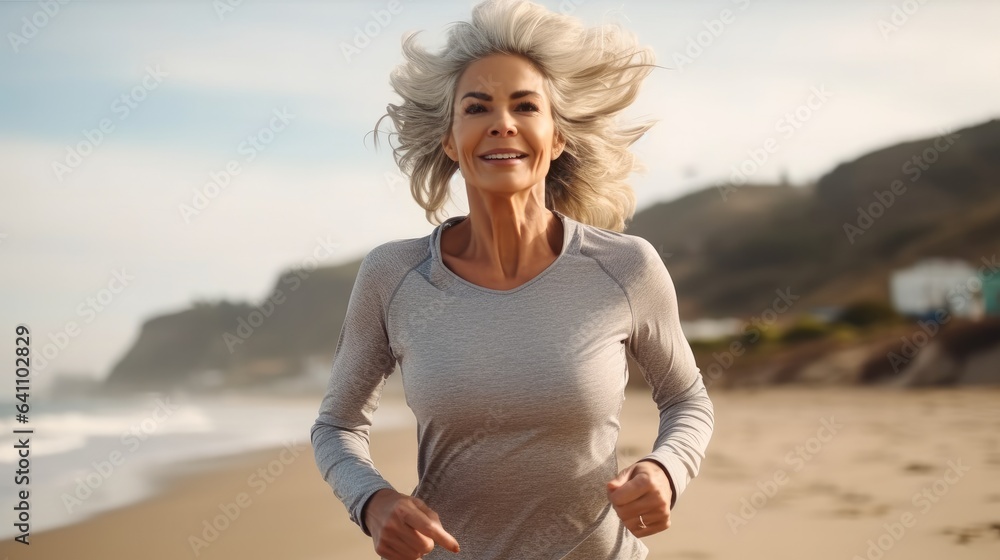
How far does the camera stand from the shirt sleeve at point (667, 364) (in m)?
1.78

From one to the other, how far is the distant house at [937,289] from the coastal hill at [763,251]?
0.76 ft

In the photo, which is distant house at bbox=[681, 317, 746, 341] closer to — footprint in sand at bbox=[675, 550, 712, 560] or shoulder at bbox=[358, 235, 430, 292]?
footprint in sand at bbox=[675, 550, 712, 560]

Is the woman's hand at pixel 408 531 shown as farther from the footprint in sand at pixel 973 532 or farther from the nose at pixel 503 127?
the footprint in sand at pixel 973 532

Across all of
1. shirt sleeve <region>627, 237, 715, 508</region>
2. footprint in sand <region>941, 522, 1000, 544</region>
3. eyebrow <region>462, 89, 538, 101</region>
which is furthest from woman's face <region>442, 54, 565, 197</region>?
footprint in sand <region>941, 522, 1000, 544</region>

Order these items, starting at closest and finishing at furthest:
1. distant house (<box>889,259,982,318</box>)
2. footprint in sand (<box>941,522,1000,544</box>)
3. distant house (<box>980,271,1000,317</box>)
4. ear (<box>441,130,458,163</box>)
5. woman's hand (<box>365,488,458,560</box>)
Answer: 1. woman's hand (<box>365,488,458,560</box>)
2. ear (<box>441,130,458,163</box>)
3. footprint in sand (<box>941,522,1000,544</box>)
4. distant house (<box>980,271,1000,317</box>)
5. distant house (<box>889,259,982,318</box>)

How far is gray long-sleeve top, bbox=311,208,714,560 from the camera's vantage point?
1.69 metres

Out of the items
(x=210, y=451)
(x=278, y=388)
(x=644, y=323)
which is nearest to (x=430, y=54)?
(x=644, y=323)

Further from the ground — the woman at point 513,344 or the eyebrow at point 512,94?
the eyebrow at point 512,94

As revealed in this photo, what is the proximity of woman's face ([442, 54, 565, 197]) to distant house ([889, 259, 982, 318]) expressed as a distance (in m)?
9.96

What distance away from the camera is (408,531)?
1543 mm

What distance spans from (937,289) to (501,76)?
11.7 meters

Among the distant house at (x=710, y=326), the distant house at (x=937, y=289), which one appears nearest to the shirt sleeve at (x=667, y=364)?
the distant house at (x=937, y=289)

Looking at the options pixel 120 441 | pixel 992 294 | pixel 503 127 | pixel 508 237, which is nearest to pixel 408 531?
pixel 508 237

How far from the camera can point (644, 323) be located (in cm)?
181
